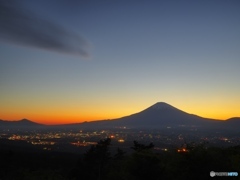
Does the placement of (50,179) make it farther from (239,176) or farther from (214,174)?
(239,176)

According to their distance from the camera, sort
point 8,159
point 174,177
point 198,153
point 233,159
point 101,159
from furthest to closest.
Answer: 1. point 8,159
2. point 101,159
3. point 233,159
4. point 174,177
5. point 198,153

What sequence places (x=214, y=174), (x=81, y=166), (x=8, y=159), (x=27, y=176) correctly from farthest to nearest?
(x=8, y=159), (x=81, y=166), (x=27, y=176), (x=214, y=174)

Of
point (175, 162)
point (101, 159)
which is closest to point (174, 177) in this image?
point (175, 162)

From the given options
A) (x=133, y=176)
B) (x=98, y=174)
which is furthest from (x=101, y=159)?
(x=133, y=176)

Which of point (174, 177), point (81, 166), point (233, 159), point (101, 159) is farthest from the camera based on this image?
point (101, 159)

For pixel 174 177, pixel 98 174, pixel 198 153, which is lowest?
pixel 98 174

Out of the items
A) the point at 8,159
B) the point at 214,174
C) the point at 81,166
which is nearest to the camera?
the point at 214,174

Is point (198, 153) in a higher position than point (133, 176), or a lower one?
higher

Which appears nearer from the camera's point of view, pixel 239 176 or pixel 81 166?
pixel 239 176

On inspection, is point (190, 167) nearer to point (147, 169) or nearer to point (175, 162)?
point (175, 162)
